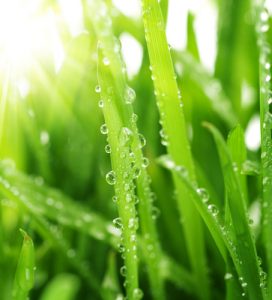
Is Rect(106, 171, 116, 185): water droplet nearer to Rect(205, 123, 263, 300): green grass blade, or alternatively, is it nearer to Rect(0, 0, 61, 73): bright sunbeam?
Rect(205, 123, 263, 300): green grass blade

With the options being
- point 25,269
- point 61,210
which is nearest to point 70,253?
point 61,210

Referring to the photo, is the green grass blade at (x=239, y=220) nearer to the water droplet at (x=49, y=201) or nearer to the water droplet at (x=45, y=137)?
the water droplet at (x=49, y=201)

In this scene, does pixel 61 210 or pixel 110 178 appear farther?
pixel 61 210

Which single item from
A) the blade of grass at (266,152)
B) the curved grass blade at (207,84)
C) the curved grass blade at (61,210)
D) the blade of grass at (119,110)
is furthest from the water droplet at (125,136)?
the curved grass blade at (207,84)

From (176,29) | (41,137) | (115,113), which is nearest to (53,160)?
(41,137)

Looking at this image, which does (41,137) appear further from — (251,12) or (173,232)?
(251,12)

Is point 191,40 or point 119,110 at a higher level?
point 191,40

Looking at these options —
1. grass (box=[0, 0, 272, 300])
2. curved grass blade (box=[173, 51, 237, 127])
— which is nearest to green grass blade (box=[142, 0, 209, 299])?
grass (box=[0, 0, 272, 300])

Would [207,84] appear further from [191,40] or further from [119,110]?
[119,110]
